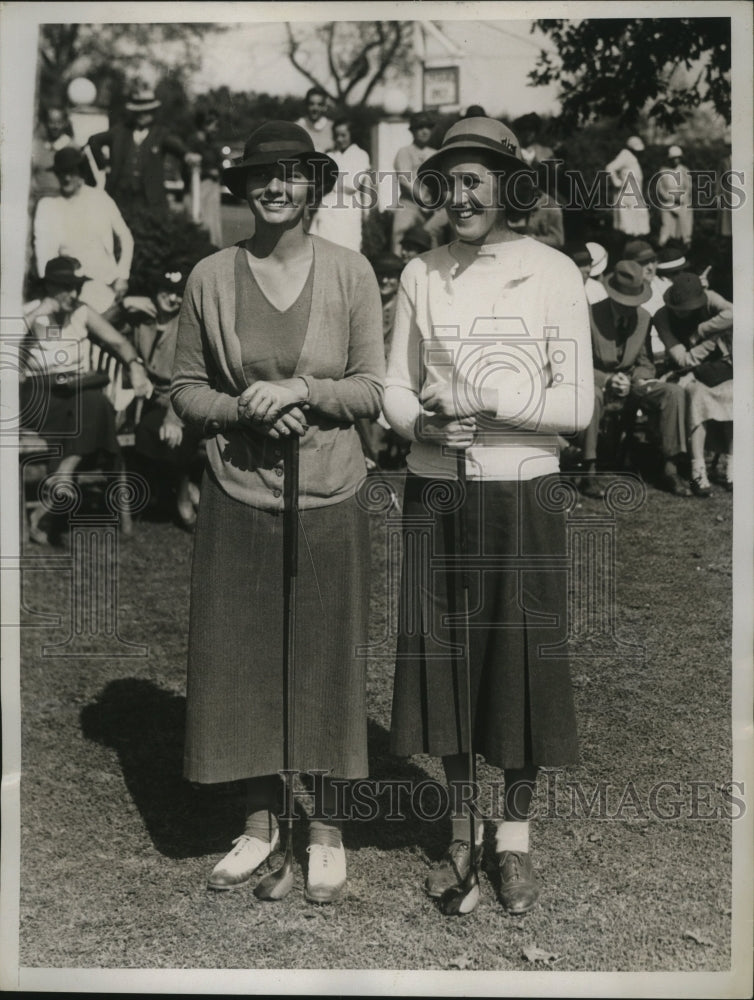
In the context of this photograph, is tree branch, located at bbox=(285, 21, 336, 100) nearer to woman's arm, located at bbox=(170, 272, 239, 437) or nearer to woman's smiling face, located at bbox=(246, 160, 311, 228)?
woman's smiling face, located at bbox=(246, 160, 311, 228)

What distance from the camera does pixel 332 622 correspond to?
A: 3.60 meters

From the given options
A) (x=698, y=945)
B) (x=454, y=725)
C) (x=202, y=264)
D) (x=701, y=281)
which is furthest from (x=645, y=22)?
(x=698, y=945)

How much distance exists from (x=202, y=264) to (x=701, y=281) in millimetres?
1698

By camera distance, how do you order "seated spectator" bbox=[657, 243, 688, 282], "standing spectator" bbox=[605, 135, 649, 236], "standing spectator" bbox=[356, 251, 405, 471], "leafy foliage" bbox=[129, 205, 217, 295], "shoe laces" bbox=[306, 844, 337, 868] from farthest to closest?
"leafy foliage" bbox=[129, 205, 217, 295], "standing spectator" bbox=[356, 251, 405, 471], "seated spectator" bbox=[657, 243, 688, 282], "standing spectator" bbox=[605, 135, 649, 236], "shoe laces" bbox=[306, 844, 337, 868]

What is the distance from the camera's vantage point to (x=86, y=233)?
15.0ft

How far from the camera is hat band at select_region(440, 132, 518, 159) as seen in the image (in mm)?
3395

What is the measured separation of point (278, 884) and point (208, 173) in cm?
264

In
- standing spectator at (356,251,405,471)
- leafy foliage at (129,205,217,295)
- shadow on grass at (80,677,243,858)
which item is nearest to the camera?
shadow on grass at (80,677,243,858)

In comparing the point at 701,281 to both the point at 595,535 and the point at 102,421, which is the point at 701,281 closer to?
the point at 595,535

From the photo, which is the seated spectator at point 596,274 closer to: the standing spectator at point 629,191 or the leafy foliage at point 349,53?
the standing spectator at point 629,191

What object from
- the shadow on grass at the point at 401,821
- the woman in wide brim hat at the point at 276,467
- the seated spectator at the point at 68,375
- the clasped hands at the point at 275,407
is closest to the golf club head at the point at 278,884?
the woman in wide brim hat at the point at 276,467

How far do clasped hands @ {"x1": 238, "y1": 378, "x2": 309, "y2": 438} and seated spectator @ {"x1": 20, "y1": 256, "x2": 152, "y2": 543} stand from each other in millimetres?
1118

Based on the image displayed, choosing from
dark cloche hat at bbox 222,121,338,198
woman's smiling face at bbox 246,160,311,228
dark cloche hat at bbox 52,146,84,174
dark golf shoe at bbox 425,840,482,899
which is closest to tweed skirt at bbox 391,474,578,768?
dark golf shoe at bbox 425,840,482,899

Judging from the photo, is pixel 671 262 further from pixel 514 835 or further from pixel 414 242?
pixel 514 835
